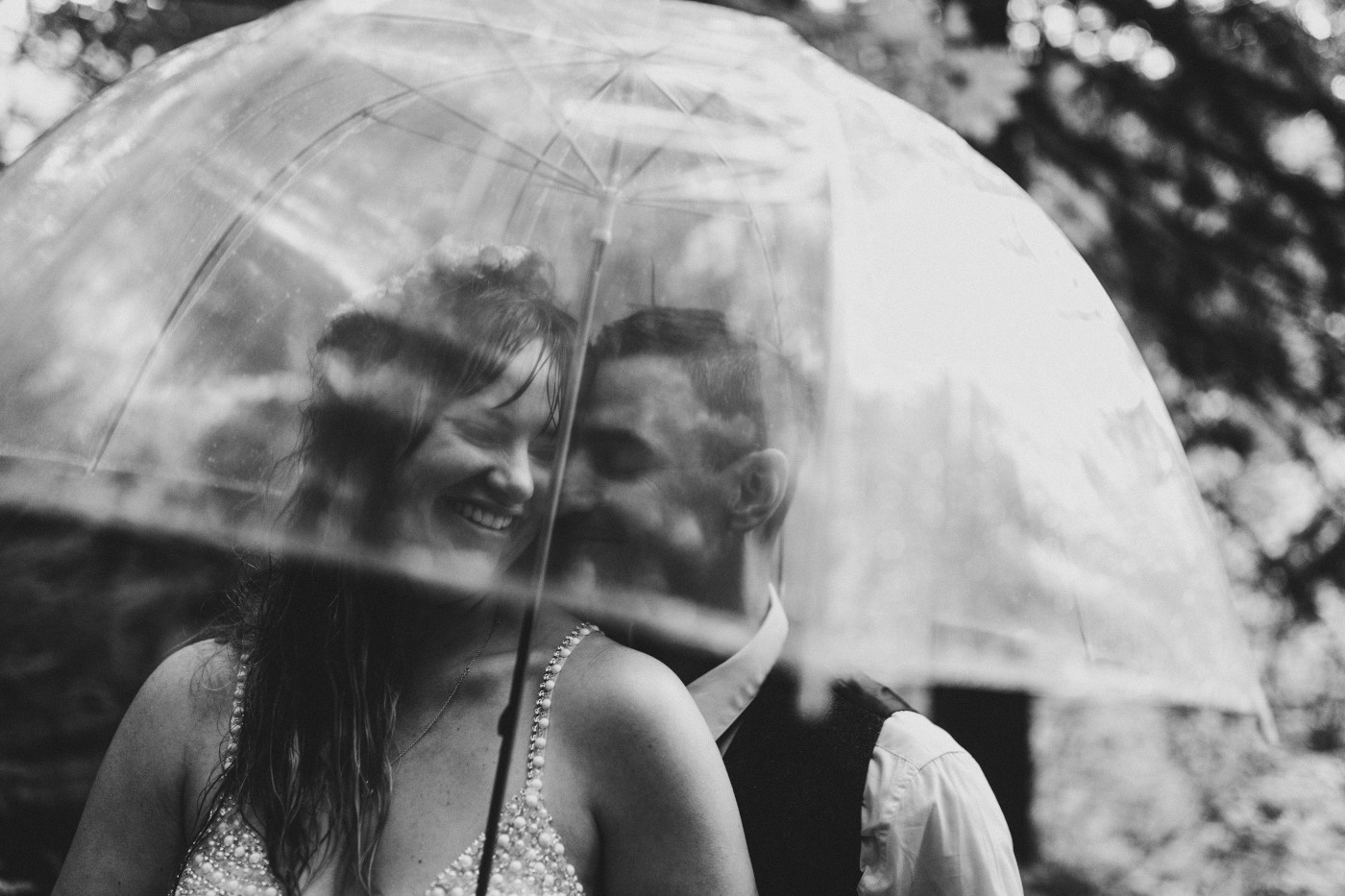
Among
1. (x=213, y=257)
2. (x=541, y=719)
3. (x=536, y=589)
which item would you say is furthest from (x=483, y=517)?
(x=213, y=257)

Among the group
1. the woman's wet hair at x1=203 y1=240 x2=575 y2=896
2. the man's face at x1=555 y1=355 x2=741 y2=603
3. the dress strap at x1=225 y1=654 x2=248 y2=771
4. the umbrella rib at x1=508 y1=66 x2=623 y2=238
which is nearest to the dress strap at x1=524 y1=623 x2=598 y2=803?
the man's face at x1=555 y1=355 x2=741 y2=603

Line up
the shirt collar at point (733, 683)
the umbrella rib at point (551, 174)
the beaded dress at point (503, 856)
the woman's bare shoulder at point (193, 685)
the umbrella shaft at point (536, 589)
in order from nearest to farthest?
the umbrella shaft at point (536, 589)
the beaded dress at point (503, 856)
the umbrella rib at point (551, 174)
the woman's bare shoulder at point (193, 685)
the shirt collar at point (733, 683)

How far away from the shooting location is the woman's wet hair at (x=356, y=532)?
168 centimetres

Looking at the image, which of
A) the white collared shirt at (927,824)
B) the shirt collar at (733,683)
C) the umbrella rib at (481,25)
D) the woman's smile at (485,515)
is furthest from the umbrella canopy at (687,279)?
the shirt collar at (733,683)

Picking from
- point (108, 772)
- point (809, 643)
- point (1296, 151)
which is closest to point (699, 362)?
point (809, 643)

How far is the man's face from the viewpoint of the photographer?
70.6 inches

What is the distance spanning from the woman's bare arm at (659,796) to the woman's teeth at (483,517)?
0.26m

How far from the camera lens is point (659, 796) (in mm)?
1567

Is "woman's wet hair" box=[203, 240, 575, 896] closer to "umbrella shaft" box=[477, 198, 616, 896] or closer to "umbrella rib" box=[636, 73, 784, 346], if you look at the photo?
"umbrella shaft" box=[477, 198, 616, 896]

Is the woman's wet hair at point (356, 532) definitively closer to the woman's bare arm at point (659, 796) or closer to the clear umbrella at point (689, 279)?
the clear umbrella at point (689, 279)

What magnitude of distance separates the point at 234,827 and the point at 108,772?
0.75 ft

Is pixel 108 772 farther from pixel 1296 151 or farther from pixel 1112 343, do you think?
pixel 1296 151

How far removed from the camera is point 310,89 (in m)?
1.83

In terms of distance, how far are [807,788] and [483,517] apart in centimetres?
71
